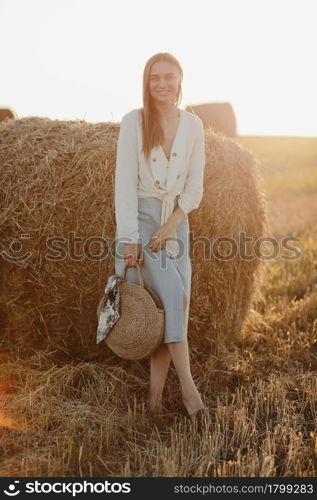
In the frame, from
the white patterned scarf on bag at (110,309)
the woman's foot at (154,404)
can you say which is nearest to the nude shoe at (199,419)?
the woman's foot at (154,404)

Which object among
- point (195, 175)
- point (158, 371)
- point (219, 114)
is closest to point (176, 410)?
point (158, 371)

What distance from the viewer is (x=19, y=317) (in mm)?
4383

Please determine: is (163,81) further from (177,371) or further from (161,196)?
(177,371)

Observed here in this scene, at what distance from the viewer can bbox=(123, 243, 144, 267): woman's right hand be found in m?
3.50

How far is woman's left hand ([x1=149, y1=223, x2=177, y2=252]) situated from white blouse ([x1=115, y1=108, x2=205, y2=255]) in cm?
4

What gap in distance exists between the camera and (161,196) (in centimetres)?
357

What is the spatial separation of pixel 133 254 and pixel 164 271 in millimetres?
214

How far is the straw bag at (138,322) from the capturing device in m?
3.42

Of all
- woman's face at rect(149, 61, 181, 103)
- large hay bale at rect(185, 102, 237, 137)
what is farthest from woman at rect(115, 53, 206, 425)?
large hay bale at rect(185, 102, 237, 137)

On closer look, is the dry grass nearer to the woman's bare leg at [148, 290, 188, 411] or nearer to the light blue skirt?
the woman's bare leg at [148, 290, 188, 411]

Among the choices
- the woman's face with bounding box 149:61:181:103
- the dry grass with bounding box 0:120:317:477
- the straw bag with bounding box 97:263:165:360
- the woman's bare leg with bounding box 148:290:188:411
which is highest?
the woman's face with bounding box 149:61:181:103

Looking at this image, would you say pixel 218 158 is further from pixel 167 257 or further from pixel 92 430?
pixel 92 430

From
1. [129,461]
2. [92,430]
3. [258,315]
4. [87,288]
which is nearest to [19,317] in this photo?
[87,288]

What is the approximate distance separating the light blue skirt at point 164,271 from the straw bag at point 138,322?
1.8 inches
